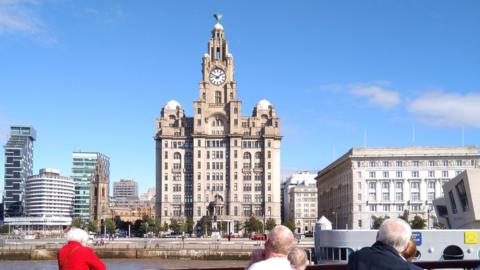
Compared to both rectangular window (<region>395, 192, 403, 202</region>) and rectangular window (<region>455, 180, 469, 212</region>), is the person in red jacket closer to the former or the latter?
rectangular window (<region>455, 180, 469, 212</region>)

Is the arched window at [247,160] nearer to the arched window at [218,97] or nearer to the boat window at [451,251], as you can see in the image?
A: the arched window at [218,97]

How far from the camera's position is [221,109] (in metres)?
172

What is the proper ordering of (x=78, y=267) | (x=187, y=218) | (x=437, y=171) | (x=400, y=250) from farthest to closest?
(x=187, y=218) → (x=437, y=171) → (x=78, y=267) → (x=400, y=250)

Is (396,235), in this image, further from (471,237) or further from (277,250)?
(471,237)

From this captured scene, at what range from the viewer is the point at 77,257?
10.5 meters

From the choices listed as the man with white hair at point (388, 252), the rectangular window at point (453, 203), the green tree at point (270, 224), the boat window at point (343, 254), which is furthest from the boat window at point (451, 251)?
the green tree at point (270, 224)

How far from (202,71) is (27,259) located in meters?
86.0

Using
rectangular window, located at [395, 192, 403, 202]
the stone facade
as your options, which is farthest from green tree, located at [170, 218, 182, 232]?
rectangular window, located at [395, 192, 403, 202]

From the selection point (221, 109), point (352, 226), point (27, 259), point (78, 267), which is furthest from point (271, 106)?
point (78, 267)

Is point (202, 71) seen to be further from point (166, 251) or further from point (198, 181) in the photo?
point (166, 251)

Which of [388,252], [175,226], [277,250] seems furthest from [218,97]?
[388,252]

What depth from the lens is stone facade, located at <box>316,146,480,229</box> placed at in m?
137

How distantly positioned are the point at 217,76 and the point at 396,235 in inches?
6644

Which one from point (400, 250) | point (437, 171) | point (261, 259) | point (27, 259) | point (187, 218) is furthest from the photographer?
point (187, 218)
